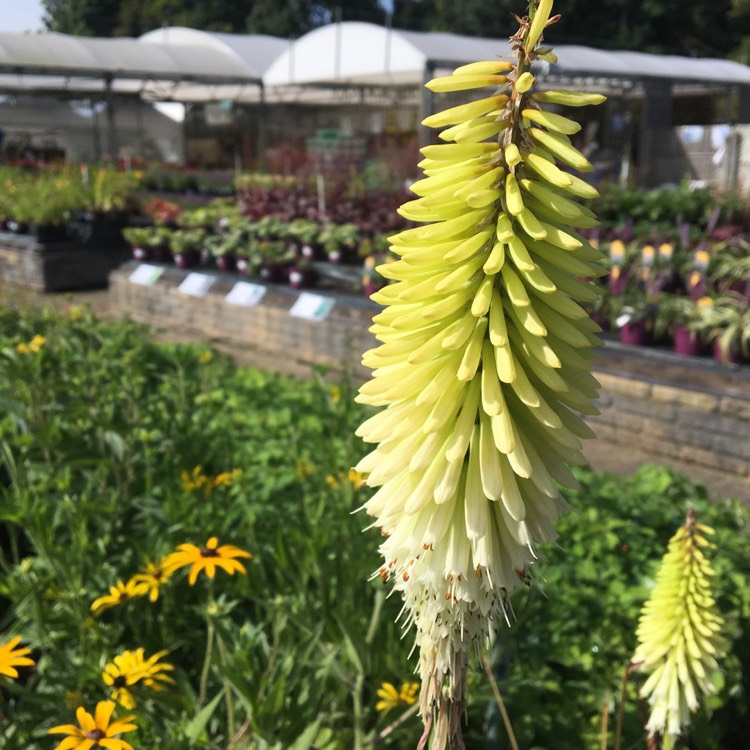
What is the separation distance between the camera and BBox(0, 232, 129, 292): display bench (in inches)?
434

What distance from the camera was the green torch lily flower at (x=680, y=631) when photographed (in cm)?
155

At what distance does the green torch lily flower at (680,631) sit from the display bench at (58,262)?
1068 centimetres

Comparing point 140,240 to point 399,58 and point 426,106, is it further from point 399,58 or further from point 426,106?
point 399,58

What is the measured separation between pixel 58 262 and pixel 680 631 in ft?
35.5

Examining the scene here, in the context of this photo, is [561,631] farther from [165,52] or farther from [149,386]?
[165,52]

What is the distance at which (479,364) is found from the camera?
3.59 ft

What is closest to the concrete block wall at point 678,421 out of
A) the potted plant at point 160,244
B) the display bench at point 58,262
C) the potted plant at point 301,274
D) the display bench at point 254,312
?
the display bench at point 254,312

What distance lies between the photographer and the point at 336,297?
7.74m

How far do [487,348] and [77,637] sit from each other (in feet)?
5.37

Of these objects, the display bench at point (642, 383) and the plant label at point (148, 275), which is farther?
the plant label at point (148, 275)

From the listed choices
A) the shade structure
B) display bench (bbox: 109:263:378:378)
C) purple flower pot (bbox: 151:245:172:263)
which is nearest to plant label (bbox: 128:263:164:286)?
display bench (bbox: 109:263:378:378)

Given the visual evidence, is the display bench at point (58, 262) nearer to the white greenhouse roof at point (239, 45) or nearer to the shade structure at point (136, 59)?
the shade structure at point (136, 59)

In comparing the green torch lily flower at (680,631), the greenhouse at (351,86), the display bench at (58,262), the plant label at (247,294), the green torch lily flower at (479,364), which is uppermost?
the greenhouse at (351,86)

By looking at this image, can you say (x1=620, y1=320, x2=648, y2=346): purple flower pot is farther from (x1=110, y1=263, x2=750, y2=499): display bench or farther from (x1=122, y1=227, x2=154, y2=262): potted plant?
(x1=122, y1=227, x2=154, y2=262): potted plant
